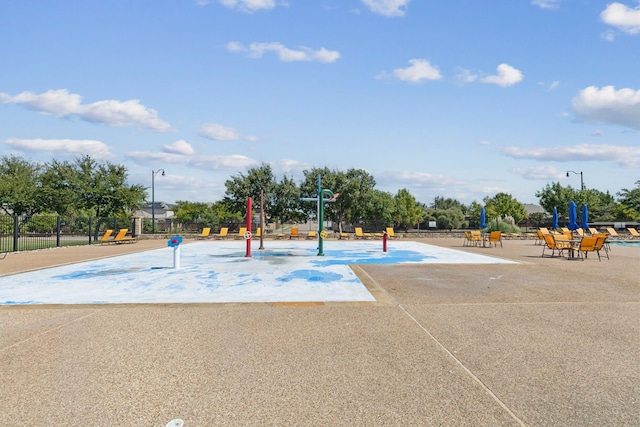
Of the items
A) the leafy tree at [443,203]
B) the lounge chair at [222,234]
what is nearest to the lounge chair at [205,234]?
the lounge chair at [222,234]

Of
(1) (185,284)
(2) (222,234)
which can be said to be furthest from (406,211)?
(1) (185,284)

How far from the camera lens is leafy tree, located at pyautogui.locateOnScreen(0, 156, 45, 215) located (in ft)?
125

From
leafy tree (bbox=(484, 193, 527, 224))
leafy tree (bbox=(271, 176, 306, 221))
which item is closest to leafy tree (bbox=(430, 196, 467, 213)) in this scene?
leafy tree (bbox=(484, 193, 527, 224))

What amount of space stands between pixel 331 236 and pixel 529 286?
2659 cm

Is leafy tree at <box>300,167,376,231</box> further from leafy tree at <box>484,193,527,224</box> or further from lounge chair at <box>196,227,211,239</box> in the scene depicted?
leafy tree at <box>484,193,527,224</box>

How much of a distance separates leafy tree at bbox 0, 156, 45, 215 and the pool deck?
37.6 meters

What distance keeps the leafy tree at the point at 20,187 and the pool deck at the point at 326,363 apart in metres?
37.6

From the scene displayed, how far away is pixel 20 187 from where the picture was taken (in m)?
38.9

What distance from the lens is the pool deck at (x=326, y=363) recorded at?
3443 mm

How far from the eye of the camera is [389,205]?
A: 4922 centimetres

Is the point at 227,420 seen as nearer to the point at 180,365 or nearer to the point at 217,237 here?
the point at 180,365

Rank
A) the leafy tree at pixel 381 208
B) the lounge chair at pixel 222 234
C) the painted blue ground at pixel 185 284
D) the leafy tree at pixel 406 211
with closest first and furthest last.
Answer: the painted blue ground at pixel 185 284 < the lounge chair at pixel 222 234 < the leafy tree at pixel 381 208 < the leafy tree at pixel 406 211

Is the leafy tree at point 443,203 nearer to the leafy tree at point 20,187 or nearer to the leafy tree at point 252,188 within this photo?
the leafy tree at point 252,188

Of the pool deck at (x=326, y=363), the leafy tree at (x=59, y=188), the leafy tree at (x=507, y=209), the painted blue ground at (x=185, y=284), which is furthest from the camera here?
the leafy tree at (x=507, y=209)
